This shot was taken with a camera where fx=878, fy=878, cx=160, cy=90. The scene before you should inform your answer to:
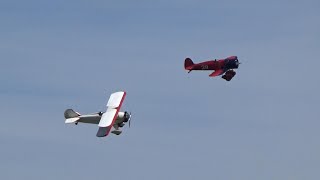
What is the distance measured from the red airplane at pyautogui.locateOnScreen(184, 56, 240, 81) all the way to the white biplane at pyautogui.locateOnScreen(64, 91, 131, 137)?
59.5 ft

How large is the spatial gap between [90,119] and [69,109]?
5.68m

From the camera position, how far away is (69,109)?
17225cm

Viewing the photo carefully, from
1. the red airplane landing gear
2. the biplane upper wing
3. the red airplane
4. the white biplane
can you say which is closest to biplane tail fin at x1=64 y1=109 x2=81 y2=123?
the white biplane

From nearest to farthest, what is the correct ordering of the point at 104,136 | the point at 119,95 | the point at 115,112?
the point at 104,136
the point at 115,112
the point at 119,95

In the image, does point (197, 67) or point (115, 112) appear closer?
point (115, 112)

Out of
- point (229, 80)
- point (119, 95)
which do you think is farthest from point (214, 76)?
point (119, 95)

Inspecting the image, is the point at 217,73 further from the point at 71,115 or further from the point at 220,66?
the point at 71,115

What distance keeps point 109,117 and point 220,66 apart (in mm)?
30464

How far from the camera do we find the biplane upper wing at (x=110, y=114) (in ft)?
518

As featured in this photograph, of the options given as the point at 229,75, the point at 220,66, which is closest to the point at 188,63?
the point at 220,66

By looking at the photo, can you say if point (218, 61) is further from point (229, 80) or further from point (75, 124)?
point (75, 124)

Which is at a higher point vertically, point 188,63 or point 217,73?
point 188,63

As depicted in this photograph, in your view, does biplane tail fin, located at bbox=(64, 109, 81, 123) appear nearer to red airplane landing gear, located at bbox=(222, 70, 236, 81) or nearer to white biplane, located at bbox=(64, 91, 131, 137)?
white biplane, located at bbox=(64, 91, 131, 137)

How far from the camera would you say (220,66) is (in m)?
181
